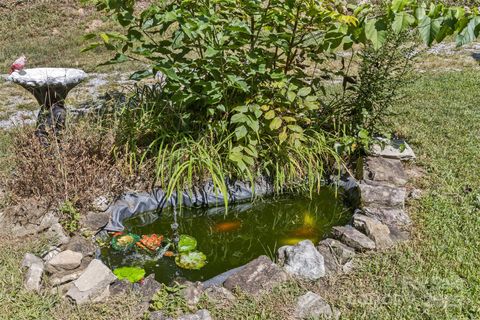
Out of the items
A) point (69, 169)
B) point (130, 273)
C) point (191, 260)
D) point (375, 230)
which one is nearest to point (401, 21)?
point (375, 230)

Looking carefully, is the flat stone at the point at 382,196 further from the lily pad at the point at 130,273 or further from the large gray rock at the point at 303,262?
the lily pad at the point at 130,273

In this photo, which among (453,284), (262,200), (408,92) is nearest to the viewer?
(453,284)

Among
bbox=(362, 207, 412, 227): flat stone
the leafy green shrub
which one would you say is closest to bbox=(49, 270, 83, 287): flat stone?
the leafy green shrub

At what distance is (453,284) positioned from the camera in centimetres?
210

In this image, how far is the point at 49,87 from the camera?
3.19 metres

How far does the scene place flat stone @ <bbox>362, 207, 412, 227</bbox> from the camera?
2682 millimetres

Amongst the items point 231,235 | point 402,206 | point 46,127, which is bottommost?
point 231,235

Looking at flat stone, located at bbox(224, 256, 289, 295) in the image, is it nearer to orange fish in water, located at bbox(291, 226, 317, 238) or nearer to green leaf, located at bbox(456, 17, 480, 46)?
orange fish in water, located at bbox(291, 226, 317, 238)

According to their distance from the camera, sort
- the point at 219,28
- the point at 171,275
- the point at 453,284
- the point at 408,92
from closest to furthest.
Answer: the point at 453,284 < the point at 171,275 < the point at 219,28 < the point at 408,92

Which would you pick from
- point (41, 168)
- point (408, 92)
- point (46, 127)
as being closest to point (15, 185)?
point (41, 168)

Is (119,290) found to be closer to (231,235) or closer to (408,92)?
(231,235)

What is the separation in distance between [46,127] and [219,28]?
136 centimetres

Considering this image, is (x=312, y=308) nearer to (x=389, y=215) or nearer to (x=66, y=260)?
(x=389, y=215)

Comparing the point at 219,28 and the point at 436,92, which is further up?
the point at 219,28
